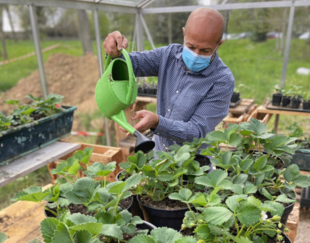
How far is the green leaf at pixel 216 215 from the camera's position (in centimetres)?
54

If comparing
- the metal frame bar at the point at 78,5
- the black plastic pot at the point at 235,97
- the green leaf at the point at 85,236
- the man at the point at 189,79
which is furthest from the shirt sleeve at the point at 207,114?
the black plastic pot at the point at 235,97

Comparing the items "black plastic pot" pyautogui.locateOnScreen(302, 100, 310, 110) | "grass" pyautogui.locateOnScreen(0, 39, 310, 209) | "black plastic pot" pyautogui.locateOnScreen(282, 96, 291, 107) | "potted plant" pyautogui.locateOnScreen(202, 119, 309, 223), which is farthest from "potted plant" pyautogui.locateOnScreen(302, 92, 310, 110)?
"grass" pyautogui.locateOnScreen(0, 39, 310, 209)

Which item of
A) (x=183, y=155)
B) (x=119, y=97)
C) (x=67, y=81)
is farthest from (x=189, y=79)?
(x=67, y=81)

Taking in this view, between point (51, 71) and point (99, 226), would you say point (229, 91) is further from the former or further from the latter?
point (51, 71)

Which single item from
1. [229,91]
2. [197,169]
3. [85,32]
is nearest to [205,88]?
[229,91]

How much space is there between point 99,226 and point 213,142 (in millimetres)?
507

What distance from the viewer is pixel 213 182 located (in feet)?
2.36

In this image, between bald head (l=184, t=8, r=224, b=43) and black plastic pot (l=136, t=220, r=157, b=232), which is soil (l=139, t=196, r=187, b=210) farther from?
bald head (l=184, t=8, r=224, b=43)

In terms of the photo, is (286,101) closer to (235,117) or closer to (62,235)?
(235,117)

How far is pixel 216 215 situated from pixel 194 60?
88 cm

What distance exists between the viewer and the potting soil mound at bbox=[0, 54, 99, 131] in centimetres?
594

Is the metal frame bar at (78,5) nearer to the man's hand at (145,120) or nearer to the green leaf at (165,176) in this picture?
the man's hand at (145,120)

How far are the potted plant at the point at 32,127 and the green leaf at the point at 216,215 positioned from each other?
136cm

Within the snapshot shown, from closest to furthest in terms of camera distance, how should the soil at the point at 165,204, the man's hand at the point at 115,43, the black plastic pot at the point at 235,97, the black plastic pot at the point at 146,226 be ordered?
the black plastic pot at the point at 146,226 < the soil at the point at 165,204 < the man's hand at the point at 115,43 < the black plastic pot at the point at 235,97
